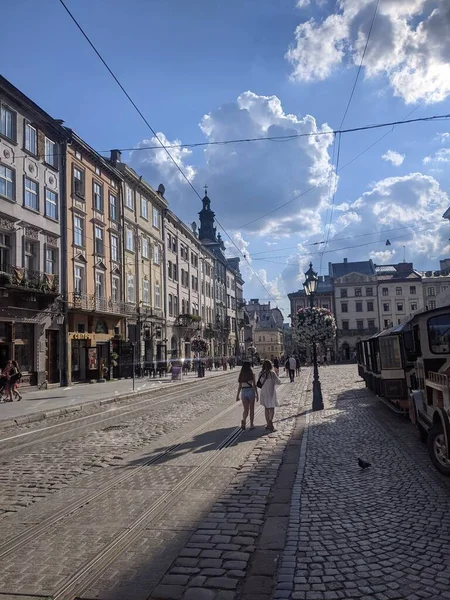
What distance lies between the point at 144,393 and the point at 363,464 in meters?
18.2

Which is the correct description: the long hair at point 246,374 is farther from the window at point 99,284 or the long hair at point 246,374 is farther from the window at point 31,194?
the window at point 99,284

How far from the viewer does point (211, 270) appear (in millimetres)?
67625

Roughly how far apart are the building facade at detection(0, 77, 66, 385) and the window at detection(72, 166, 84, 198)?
138 cm

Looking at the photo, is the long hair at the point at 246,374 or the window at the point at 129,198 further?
the window at the point at 129,198

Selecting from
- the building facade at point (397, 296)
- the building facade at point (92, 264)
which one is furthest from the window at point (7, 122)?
the building facade at point (397, 296)

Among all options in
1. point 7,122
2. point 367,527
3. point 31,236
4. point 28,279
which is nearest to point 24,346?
point 28,279

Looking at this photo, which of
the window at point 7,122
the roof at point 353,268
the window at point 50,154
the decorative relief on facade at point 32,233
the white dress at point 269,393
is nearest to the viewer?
the white dress at point 269,393

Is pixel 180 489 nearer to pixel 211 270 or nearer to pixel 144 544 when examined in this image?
pixel 144 544

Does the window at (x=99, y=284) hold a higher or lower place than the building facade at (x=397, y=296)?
lower

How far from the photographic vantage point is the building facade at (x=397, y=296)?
3282 inches

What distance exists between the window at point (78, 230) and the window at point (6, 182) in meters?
5.74

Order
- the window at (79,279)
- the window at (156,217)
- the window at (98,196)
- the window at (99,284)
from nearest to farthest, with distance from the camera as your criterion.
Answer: the window at (79,279) < the window at (99,284) < the window at (98,196) < the window at (156,217)

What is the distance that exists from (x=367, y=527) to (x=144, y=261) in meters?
38.1

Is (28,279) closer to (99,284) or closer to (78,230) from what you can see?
(78,230)
